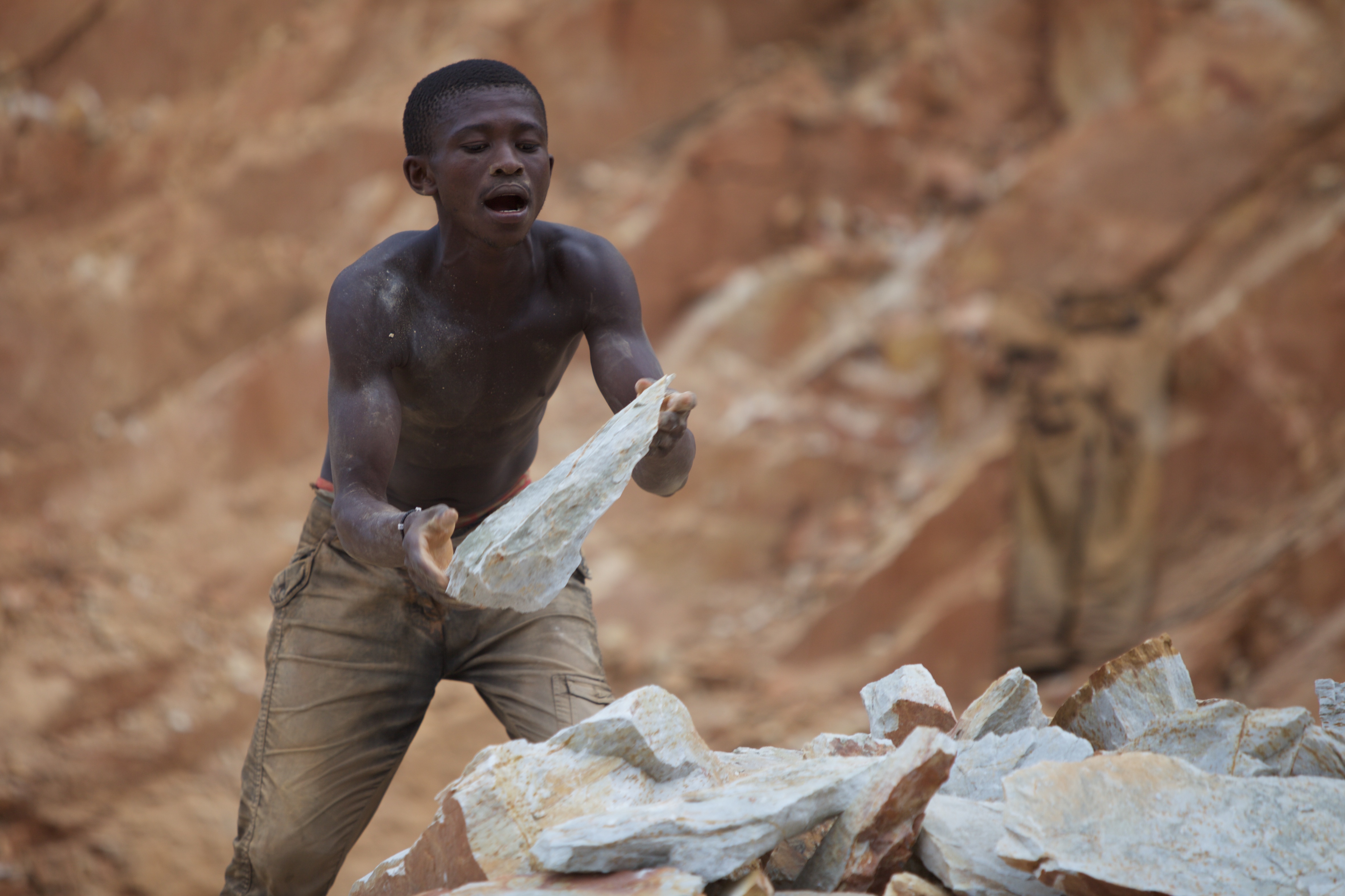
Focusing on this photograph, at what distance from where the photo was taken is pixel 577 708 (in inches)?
94.4

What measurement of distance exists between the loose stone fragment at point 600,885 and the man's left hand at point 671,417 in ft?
2.31

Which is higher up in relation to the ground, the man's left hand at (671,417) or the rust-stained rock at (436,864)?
the man's left hand at (671,417)

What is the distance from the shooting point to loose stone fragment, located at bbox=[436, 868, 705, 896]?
1.64 meters

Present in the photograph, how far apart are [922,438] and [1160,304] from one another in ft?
5.18

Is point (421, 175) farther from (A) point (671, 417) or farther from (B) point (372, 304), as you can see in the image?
(A) point (671, 417)

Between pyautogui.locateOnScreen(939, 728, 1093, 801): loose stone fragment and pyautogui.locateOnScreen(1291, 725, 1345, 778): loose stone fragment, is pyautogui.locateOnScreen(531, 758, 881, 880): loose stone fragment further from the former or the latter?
pyautogui.locateOnScreen(1291, 725, 1345, 778): loose stone fragment

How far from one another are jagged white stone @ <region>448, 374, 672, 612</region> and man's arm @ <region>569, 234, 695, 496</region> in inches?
5.3

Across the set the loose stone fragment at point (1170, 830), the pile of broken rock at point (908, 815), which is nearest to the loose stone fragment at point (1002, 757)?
the pile of broken rock at point (908, 815)

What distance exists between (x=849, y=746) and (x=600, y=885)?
0.78m

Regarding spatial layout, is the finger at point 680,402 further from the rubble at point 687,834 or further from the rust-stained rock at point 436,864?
the rust-stained rock at point 436,864

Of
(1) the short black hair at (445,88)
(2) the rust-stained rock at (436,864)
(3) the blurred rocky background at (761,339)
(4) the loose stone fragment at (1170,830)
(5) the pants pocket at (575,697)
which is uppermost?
(3) the blurred rocky background at (761,339)

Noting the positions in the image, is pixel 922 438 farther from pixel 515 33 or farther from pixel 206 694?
pixel 206 694

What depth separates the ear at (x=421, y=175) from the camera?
2.20m

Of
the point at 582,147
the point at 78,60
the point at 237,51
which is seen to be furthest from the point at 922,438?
the point at 78,60
